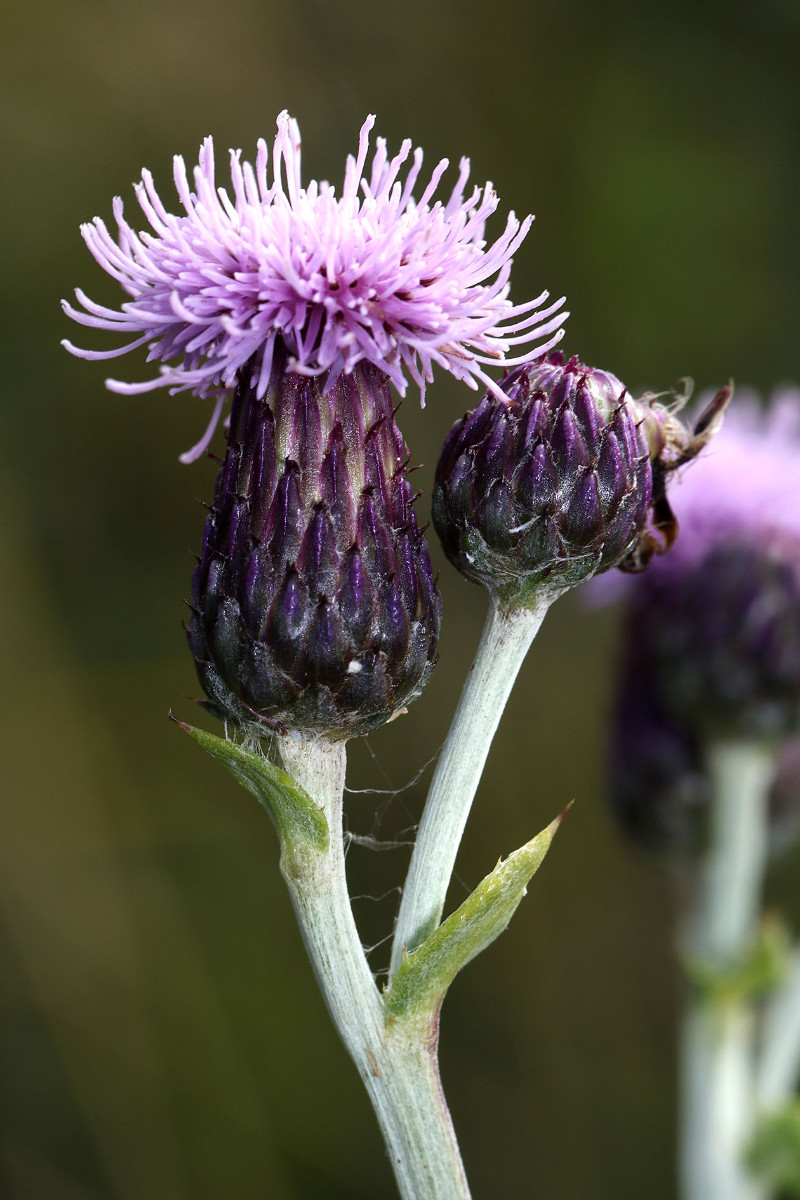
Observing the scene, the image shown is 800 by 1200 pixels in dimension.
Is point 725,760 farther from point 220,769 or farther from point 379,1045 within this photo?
point 220,769

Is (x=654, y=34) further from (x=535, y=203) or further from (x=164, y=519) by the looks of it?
(x=164, y=519)

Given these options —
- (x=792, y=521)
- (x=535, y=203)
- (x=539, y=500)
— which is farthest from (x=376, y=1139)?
(x=535, y=203)

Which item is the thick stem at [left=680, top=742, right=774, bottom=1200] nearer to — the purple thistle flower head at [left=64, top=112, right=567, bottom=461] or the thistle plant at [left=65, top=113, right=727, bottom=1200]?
the thistle plant at [left=65, top=113, right=727, bottom=1200]

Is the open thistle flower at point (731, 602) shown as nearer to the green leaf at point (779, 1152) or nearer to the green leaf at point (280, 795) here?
the green leaf at point (779, 1152)

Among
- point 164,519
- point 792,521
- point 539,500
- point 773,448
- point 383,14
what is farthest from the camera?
point 383,14

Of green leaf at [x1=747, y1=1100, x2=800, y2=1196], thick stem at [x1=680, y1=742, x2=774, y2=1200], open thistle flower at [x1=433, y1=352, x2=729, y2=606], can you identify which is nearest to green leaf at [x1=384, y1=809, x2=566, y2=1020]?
open thistle flower at [x1=433, y1=352, x2=729, y2=606]

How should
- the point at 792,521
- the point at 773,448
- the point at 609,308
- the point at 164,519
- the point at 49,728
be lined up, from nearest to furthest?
the point at 792,521, the point at 773,448, the point at 49,728, the point at 164,519, the point at 609,308
